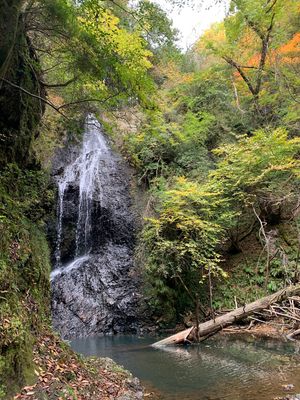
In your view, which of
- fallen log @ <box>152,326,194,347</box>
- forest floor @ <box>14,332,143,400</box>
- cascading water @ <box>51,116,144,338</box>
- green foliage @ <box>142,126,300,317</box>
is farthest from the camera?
cascading water @ <box>51,116,144,338</box>

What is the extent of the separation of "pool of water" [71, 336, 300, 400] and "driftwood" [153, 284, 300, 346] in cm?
31

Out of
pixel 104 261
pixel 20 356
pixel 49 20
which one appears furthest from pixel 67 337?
pixel 49 20

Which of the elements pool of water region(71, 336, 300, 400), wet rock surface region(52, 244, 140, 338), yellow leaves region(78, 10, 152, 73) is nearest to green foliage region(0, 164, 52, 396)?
pool of water region(71, 336, 300, 400)

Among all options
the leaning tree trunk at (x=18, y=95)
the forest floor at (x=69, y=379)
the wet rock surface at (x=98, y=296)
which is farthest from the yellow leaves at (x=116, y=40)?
the wet rock surface at (x=98, y=296)

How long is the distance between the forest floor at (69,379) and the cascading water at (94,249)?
6.62 m

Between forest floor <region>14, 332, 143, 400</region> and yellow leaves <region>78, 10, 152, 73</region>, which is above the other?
yellow leaves <region>78, 10, 152, 73</region>

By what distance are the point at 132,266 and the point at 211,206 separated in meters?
3.93

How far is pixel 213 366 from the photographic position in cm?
802

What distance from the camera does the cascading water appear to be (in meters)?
13.1

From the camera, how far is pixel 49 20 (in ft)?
19.7

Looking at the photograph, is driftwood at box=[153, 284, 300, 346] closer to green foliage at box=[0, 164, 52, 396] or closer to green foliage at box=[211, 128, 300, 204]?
green foliage at box=[211, 128, 300, 204]

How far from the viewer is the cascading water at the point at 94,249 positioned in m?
13.1

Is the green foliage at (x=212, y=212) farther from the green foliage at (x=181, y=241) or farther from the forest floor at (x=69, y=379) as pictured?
the forest floor at (x=69, y=379)

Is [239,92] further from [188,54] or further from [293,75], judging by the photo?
[188,54]
